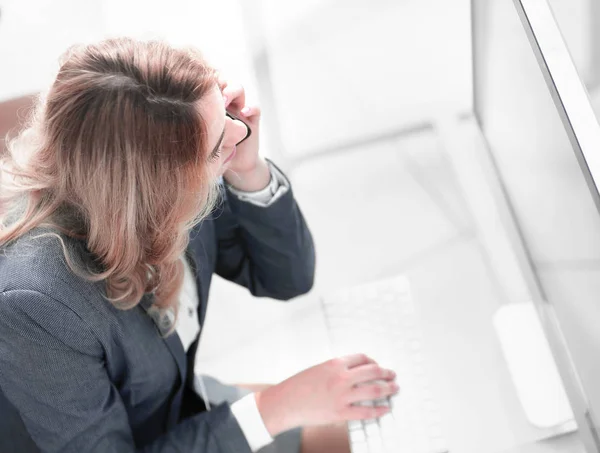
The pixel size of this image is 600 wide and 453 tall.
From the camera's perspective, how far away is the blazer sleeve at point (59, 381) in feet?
2.69

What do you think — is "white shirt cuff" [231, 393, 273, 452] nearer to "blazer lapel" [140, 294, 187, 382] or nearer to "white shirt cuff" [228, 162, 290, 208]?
"blazer lapel" [140, 294, 187, 382]

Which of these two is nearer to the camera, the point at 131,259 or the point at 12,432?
the point at 131,259

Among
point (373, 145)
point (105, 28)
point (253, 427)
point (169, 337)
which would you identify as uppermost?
point (105, 28)

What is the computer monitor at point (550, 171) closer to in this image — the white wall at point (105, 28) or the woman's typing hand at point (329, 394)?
the woman's typing hand at point (329, 394)

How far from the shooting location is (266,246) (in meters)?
1.15

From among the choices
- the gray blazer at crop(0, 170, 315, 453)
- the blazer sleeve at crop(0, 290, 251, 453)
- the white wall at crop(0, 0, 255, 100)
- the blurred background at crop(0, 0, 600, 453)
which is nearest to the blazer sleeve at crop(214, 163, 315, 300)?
the gray blazer at crop(0, 170, 315, 453)

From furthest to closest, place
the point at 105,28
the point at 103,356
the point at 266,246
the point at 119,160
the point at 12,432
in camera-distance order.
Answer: the point at 105,28 < the point at 266,246 < the point at 12,432 < the point at 103,356 < the point at 119,160

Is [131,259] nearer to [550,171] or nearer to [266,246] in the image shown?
[266,246]

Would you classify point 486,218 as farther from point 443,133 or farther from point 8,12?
point 8,12

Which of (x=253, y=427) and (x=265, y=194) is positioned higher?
(x=265, y=194)

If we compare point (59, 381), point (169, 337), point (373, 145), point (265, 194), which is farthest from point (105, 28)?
point (59, 381)

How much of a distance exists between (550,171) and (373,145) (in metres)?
0.63

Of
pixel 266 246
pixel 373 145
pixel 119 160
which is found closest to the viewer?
pixel 119 160

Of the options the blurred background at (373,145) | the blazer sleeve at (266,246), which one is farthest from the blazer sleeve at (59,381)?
the blurred background at (373,145)
